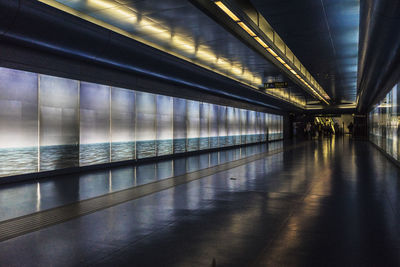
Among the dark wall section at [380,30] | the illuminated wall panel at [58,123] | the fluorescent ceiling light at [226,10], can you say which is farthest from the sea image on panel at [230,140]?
the fluorescent ceiling light at [226,10]

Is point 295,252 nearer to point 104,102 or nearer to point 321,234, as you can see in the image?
point 321,234

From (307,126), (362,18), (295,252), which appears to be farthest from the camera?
(307,126)

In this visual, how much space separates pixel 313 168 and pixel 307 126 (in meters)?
39.4

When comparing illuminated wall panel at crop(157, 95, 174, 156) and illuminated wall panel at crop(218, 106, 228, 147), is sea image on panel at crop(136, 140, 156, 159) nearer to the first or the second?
illuminated wall panel at crop(157, 95, 174, 156)

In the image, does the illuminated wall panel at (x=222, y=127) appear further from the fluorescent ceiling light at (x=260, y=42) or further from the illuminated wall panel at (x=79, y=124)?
the fluorescent ceiling light at (x=260, y=42)

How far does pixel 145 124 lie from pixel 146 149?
1.23m

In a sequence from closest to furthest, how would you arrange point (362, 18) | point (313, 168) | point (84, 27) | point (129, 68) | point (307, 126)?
1. point (362, 18)
2. point (84, 27)
3. point (129, 68)
4. point (313, 168)
5. point (307, 126)

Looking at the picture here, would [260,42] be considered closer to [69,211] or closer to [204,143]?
[69,211]

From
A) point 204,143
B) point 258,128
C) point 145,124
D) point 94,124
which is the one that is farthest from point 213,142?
point 258,128

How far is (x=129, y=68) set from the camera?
10070 mm

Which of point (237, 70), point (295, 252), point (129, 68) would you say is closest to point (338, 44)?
point (237, 70)

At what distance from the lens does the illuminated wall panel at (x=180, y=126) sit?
17109mm

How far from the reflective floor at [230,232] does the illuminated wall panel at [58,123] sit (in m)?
3.12

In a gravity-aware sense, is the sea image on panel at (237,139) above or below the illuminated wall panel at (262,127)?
below
